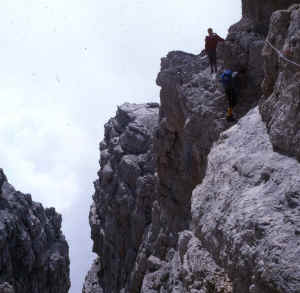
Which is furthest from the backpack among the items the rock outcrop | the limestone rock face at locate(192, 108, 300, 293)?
the rock outcrop

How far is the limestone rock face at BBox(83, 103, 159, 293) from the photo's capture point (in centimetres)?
4153

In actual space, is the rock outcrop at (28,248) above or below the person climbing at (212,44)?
above

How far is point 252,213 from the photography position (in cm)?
945

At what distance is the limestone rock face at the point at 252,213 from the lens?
8177 mm

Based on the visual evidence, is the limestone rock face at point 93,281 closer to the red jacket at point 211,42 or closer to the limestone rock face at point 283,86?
the red jacket at point 211,42

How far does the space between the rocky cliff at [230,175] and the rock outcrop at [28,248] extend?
42.9 feet

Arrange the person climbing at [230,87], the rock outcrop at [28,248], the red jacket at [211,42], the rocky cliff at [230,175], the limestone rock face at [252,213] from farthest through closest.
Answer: the rock outcrop at [28,248], the red jacket at [211,42], the person climbing at [230,87], the rocky cliff at [230,175], the limestone rock face at [252,213]

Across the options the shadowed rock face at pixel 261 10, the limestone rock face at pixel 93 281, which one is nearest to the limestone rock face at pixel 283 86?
the shadowed rock face at pixel 261 10

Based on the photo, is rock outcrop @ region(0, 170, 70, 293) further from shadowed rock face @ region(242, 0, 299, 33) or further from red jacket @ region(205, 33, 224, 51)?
shadowed rock face @ region(242, 0, 299, 33)

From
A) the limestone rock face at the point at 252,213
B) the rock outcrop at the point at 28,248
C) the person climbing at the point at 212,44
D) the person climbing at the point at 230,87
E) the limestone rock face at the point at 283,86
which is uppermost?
the rock outcrop at the point at 28,248

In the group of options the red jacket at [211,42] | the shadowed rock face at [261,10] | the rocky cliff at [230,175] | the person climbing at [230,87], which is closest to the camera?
the rocky cliff at [230,175]

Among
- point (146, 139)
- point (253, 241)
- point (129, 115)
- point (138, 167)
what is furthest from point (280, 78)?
point (129, 115)

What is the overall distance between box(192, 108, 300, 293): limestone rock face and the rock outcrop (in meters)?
36.2

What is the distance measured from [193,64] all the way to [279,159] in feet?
44.0
